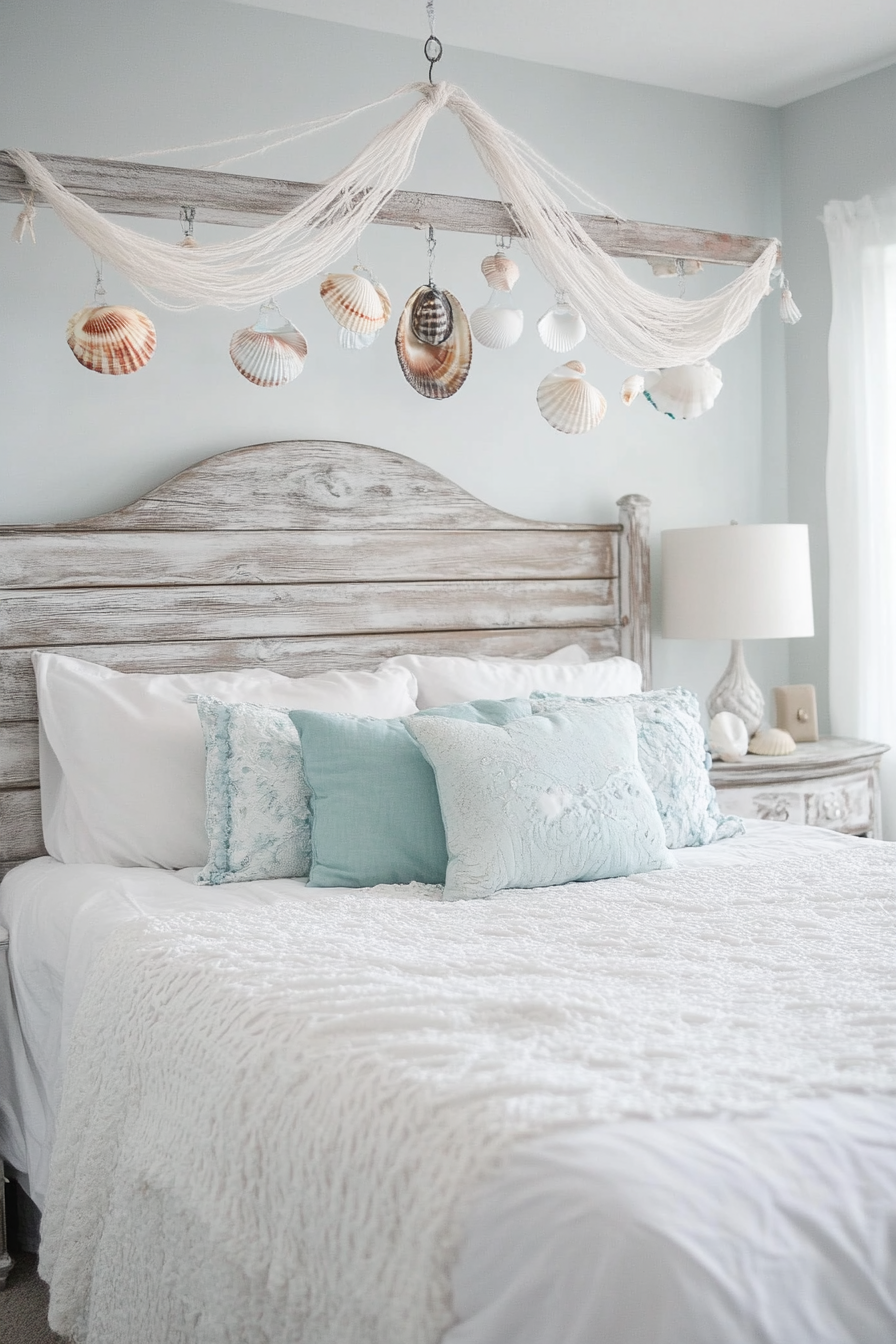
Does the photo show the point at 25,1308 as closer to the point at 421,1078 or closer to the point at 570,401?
the point at 421,1078

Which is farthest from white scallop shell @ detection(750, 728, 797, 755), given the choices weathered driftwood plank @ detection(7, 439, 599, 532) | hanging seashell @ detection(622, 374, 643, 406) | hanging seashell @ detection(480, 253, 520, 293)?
hanging seashell @ detection(480, 253, 520, 293)

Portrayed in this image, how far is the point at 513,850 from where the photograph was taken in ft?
7.56

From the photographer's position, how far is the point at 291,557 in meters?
3.16

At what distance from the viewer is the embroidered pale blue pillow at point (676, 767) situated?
272cm

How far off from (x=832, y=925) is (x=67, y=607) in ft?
6.03

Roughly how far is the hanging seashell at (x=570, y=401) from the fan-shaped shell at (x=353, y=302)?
64 cm

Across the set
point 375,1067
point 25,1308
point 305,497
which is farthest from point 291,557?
point 375,1067

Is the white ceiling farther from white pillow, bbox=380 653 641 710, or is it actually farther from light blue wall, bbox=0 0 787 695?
white pillow, bbox=380 653 641 710

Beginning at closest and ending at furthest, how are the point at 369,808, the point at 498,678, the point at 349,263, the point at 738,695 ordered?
the point at 369,808 < the point at 498,678 < the point at 349,263 < the point at 738,695

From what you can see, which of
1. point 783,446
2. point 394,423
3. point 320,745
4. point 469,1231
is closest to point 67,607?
point 320,745

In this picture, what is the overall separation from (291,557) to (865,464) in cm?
183

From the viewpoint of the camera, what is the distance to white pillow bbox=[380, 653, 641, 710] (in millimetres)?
3068

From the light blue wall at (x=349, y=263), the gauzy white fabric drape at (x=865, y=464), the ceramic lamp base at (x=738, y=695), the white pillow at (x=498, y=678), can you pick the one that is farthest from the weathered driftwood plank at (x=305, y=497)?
the gauzy white fabric drape at (x=865, y=464)

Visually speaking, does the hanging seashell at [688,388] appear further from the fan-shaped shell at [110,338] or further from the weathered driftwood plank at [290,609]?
the fan-shaped shell at [110,338]
